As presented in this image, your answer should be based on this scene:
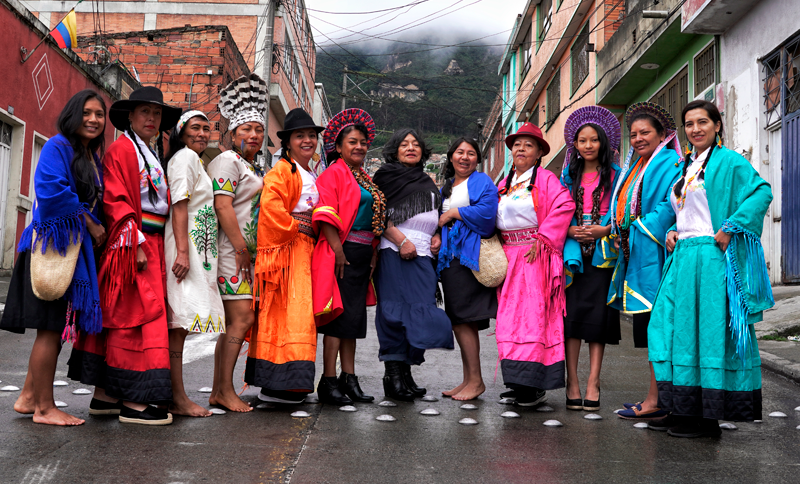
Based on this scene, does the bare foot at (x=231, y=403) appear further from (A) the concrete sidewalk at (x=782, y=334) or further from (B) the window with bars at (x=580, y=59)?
(B) the window with bars at (x=580, y=59)

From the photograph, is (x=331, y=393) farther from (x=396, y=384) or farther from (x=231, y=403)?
(x=231, y=403)

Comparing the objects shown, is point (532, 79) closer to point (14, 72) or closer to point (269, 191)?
point (14, 72)

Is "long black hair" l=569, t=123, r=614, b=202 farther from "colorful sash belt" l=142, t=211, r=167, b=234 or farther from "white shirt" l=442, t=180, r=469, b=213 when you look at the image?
"colorful sash belt" l=142, t=211, r=167, b=234

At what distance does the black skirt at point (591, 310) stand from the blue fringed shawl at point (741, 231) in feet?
3.17

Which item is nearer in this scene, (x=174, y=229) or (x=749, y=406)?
(x=749, y=406)

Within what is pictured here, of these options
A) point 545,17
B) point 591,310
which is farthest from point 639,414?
point 545,17

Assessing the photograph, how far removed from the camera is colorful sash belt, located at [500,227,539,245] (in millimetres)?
4996

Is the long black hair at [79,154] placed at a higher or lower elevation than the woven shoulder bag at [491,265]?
higher

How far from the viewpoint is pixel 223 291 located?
14.8 feet

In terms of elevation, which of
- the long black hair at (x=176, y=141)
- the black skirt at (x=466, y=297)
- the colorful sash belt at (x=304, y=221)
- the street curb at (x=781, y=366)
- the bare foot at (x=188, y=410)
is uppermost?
the long black hair at (x=176, y=141)

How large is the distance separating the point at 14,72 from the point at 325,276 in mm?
9588

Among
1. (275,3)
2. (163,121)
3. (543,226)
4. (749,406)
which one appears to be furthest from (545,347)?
(275,3)

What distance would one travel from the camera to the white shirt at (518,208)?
5008mm

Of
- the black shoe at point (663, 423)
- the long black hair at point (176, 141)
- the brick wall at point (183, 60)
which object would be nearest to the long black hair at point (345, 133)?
the long black hair at point (176, 141)
